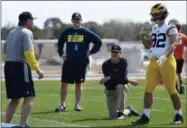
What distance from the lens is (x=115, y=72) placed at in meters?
11.2

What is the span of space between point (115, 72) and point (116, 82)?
22 cm

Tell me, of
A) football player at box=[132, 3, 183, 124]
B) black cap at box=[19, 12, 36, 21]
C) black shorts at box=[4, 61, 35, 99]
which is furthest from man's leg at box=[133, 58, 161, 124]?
black cap at box=[19, 12, 36, 21]

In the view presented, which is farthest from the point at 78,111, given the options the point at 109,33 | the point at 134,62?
the point at 109,33

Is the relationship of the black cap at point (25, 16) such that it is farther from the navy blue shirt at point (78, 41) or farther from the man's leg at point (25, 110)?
the navy blue shirt at point (78, 41)

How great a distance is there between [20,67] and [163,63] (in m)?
2.39

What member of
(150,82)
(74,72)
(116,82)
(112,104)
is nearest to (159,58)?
(150,82)

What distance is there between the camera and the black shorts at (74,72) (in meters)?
12.4

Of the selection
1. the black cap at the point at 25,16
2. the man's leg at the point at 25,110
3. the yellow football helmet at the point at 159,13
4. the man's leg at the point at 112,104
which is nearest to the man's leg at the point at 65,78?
the man's leg at the point at 112,104

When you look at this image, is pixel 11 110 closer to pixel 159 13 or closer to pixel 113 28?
pixel 159 13

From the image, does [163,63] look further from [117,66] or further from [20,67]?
[20,67]

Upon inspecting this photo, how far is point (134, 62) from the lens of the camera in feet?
115

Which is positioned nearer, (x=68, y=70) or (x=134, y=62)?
(x=68, y=70)

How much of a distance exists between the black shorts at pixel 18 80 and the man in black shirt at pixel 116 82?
2.12 m

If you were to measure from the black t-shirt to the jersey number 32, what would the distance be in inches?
41.7
